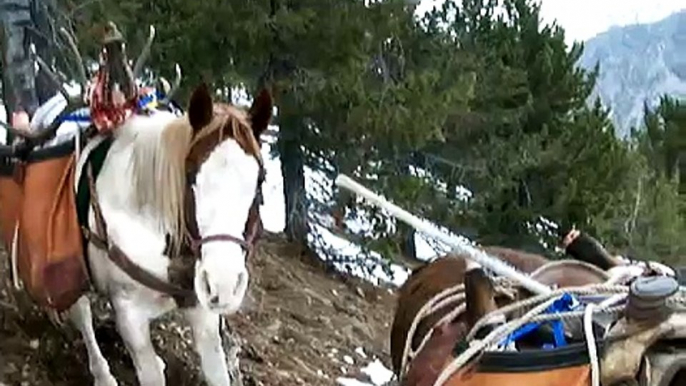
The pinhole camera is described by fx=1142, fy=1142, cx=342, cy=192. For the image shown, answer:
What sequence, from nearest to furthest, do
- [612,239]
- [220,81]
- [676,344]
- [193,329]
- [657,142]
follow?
[676,344], [193,329], [220,81], [612,239], [657,142]

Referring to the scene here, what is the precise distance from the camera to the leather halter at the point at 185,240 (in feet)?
12.4

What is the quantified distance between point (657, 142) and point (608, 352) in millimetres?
21931

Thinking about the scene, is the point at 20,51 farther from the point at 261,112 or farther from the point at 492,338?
the point at 492,338

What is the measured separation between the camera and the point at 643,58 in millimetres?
64875

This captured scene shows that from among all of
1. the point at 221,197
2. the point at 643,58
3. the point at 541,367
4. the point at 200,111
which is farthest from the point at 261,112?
the point at 643,58

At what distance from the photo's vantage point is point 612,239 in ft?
44.5

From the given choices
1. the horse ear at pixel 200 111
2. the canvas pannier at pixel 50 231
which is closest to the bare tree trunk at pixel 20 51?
the canvas pannier at pixel 50 231

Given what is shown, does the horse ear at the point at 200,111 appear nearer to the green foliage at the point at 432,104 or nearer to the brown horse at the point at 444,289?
the brown horse at the point at 444,289

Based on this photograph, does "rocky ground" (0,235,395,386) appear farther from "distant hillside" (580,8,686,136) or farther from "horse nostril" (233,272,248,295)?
"distant hillside" (580,8,686,136)

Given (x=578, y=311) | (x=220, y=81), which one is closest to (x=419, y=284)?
(x=578, y=311)

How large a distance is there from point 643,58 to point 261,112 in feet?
209

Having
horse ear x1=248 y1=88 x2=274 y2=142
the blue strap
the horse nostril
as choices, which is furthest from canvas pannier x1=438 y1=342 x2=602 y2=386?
horse ear x1=248 y1=88 x2=274 y2=142

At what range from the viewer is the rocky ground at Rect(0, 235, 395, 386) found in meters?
5.33

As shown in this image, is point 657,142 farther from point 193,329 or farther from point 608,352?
point 608,352
